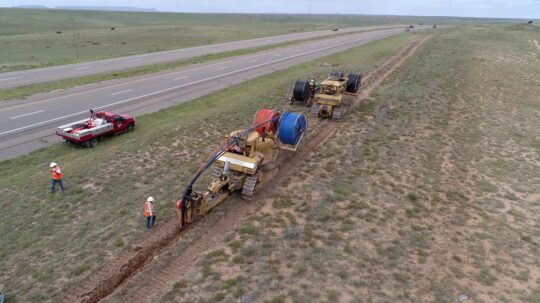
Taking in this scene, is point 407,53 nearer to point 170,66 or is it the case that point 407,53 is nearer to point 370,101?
point 370,101

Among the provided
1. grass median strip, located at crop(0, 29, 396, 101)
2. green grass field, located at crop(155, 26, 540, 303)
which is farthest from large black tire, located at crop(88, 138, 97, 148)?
grass median strip, located at crop(0, 29, 396, 101)

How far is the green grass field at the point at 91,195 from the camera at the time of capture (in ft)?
34.0

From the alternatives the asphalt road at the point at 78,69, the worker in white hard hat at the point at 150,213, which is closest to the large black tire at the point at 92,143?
the worker in white hard hat at the point at 150,213

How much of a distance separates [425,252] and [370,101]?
18.0 metres

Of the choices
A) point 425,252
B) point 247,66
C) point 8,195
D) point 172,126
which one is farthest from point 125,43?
point 425,252

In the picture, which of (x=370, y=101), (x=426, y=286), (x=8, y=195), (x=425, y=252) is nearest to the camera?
(x=426, y=286)

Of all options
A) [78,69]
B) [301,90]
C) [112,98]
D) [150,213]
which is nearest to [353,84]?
[301,90]

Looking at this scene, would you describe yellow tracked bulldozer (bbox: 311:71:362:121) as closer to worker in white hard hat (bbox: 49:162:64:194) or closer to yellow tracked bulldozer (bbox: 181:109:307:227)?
yellow tracked bulldozer (bbox: 181:109:307:227)

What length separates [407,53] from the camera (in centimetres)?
5156

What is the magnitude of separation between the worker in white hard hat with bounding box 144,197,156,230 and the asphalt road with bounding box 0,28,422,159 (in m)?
11.7

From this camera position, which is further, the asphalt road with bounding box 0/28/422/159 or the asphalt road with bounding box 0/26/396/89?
the asphalt road with bounding box 0/26/396/89

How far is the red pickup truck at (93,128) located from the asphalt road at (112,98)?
1.52 metres

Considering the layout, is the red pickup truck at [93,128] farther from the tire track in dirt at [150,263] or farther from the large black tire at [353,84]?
the large black tire at [353,84]

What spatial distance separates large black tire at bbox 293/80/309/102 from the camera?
2573 centimetres
